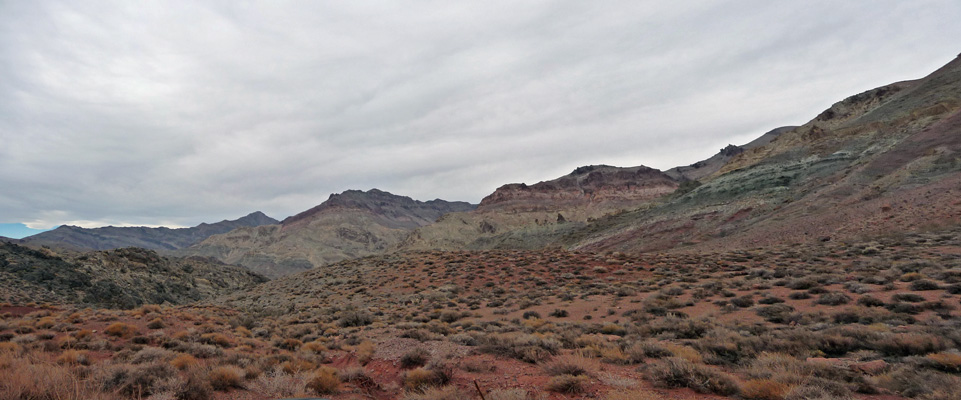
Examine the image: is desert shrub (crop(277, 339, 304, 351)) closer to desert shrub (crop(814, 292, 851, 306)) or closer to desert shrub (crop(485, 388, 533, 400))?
desert shrub (crop(485, 388, 533, 400))

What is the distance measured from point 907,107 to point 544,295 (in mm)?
69380

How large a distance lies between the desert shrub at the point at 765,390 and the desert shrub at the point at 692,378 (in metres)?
0.28

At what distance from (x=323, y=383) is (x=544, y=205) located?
428 feet

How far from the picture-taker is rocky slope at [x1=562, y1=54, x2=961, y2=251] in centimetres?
3062

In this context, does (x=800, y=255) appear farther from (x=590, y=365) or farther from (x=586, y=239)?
(x=586, y=239)

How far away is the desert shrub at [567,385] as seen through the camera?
21.2ft

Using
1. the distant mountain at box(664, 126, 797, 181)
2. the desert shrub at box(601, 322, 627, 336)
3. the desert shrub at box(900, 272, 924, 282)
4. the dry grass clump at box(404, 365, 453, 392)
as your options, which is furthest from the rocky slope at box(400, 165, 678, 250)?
the dry grass clump at box(404, 365, 453, 392)

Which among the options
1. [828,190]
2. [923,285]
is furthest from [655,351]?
[828,190]

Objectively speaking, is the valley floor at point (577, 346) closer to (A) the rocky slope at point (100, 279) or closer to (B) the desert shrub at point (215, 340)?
(B) the desert shrub at point (215, 340)

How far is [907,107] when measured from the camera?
174 feet

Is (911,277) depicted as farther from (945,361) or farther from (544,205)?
(544,205)

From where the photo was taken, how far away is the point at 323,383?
699 centimetres

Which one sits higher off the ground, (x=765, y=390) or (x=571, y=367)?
(x=571, y=367)

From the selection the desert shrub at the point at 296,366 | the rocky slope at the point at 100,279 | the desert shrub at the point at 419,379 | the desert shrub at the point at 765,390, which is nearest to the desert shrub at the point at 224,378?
the desert shrub at the point at 296,366
